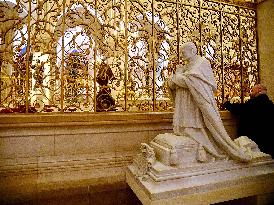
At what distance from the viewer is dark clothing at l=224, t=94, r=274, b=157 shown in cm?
398

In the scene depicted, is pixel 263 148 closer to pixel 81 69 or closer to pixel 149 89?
pixel 149 89

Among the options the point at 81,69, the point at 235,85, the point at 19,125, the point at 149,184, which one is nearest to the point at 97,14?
the point at 81,69

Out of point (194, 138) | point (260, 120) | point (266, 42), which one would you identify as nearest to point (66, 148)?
point (194, 138)

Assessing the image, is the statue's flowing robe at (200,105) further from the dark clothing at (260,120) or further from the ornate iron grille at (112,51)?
the ornate iron grille at (112,51)

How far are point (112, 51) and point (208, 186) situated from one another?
9.05ft

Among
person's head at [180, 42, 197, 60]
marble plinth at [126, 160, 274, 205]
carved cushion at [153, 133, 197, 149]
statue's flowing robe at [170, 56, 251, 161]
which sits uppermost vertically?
person's head at [180, 42, 197, 60]

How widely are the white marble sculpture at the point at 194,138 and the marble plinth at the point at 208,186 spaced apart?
0.08 metres

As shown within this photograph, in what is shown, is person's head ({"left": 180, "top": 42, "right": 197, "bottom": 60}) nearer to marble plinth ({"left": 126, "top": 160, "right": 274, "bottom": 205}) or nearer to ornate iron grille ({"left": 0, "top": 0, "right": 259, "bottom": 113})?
ornate iron grille ({"left": 0, "top": 0, "right": 259, "bottom": 113})

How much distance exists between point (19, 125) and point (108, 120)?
1.37 m

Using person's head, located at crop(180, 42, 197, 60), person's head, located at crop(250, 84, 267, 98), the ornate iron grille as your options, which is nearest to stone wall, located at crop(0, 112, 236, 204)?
the ornate iron grille

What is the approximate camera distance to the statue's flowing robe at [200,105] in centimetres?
306

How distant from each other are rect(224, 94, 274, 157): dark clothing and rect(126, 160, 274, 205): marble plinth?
684 millimetres

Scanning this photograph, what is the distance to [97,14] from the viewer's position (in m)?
4.12

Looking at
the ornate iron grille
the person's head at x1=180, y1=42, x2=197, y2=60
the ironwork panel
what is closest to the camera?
the person's head at x1=180, y1=42, x2=197, y2=60
